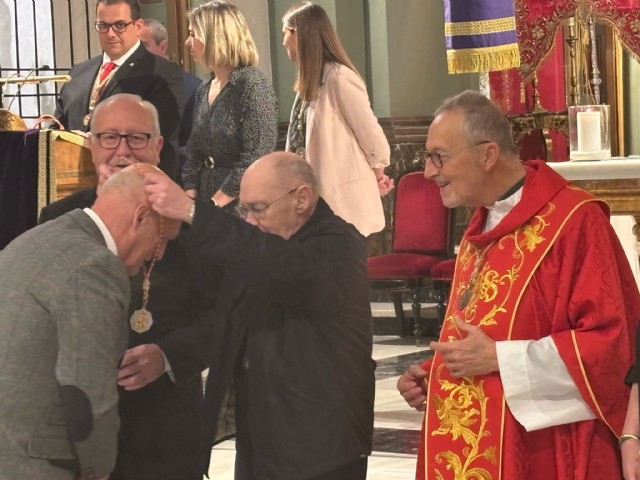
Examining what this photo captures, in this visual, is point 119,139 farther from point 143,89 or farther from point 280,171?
point 143,89

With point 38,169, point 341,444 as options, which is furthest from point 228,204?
point 341,444

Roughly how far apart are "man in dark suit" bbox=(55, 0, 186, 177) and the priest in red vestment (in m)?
2.57

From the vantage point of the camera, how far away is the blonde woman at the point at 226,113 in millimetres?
6535

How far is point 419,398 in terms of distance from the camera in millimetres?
4008

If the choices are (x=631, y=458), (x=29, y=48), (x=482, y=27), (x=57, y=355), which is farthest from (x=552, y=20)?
(x=57, y=355)

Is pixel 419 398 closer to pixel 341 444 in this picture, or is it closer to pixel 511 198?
pixel 341 444

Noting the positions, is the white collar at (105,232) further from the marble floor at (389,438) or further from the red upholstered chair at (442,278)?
the red upholstered chair at (442,278)

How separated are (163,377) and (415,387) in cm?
76

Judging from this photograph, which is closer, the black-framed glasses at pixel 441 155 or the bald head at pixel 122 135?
the black-framed glasses at pixel 441 155

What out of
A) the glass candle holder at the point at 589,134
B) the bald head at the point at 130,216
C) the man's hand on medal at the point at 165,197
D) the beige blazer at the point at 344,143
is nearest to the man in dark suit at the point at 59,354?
the bald head at the point at 130,216

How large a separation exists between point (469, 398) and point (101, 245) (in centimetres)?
116

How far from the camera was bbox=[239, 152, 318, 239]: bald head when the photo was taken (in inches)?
155

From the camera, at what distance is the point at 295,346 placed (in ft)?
13.0

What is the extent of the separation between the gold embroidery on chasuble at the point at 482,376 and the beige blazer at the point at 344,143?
293cm
